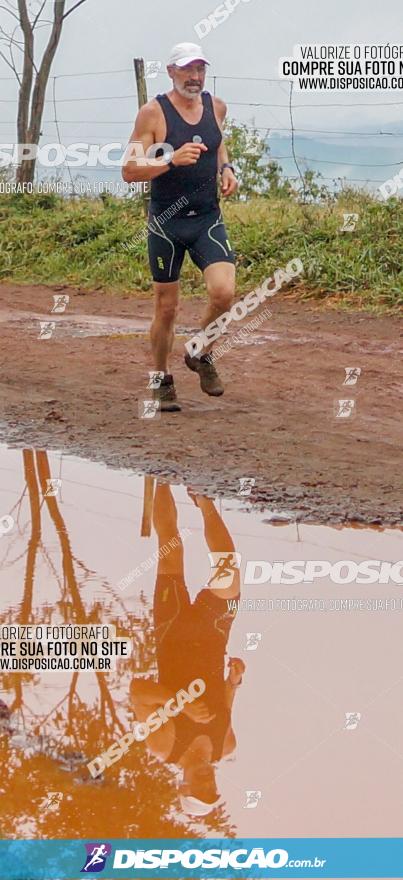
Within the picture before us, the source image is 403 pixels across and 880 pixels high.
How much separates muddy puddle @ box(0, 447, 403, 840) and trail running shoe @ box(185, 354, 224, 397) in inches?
78.3

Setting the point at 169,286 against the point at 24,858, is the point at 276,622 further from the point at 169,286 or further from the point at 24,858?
the point at 169,286

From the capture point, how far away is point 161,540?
6.23 meters

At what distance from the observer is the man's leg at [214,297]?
8.19 metres

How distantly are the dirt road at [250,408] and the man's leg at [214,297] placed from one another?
294mm

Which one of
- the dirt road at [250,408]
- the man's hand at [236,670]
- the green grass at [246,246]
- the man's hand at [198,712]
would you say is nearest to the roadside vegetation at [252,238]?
the green grass at [246,246]

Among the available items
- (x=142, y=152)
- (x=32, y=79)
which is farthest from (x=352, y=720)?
(x=32, y=79)

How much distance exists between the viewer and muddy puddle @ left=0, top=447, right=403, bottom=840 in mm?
3729

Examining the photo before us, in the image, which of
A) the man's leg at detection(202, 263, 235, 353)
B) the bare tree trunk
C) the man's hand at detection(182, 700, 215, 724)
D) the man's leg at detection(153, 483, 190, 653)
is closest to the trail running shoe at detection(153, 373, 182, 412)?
the man's leg at detection(202, 263, 235, 353)

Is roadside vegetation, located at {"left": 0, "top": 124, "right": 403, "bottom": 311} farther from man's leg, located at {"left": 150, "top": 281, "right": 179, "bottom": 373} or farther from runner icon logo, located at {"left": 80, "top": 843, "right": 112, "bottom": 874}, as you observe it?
runner icon logo, located at {"left": 80, "top": 843, "right": 112, "bottom": 874}

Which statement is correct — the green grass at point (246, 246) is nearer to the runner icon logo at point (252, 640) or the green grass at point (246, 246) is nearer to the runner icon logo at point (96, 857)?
the runner icon logo at point (252, 640)

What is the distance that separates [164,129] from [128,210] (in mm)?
9580

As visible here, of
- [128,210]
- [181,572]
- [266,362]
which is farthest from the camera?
[128,210]

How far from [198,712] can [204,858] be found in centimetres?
85

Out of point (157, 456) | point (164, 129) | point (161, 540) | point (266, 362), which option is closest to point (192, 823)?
point (161, 540)
